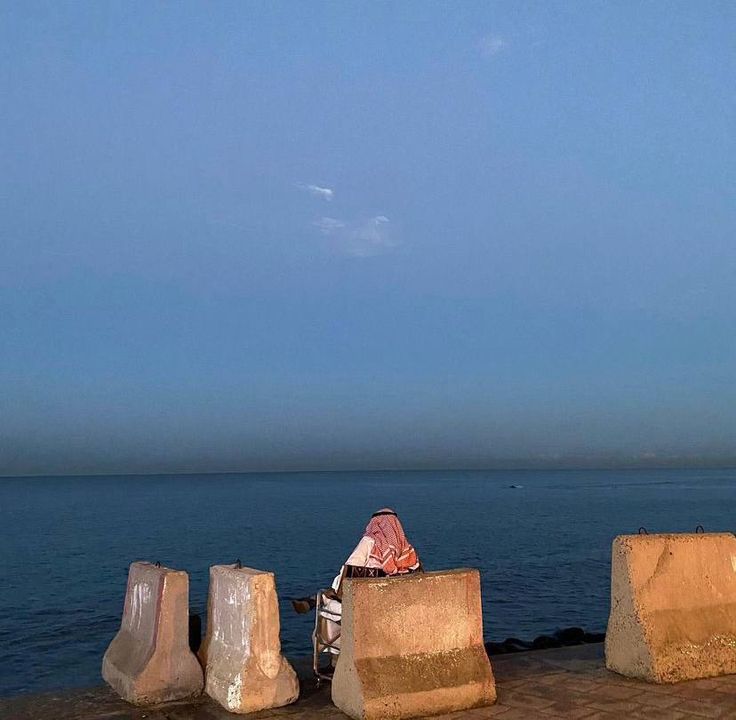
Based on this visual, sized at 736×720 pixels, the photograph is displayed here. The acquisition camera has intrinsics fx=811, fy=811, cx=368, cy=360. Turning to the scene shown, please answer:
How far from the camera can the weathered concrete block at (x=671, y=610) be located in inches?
314

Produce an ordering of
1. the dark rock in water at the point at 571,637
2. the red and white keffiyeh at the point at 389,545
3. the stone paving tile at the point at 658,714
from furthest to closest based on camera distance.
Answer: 1. the dark rock in water at the point at 571,637
2. the red and white keffiyeh at the point at 389,545
3. the stone paving tile at the point at 658,714

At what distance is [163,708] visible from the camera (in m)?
7.32

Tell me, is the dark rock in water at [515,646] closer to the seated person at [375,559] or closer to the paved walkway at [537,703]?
the paved walkway at [537,703]

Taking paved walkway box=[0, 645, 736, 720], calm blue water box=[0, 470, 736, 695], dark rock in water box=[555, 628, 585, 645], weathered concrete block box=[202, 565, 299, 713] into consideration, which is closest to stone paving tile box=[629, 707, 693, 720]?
paved walkway box=[0, 645, 736, 720]

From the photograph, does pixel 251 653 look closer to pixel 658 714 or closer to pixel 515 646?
pixel 658 714

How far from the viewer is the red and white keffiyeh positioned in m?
8.45

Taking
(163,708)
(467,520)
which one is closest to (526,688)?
(163,708)

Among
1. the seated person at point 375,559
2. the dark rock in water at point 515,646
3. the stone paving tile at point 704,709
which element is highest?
the seated person at point 375,559

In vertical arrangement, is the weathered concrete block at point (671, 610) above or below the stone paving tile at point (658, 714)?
above

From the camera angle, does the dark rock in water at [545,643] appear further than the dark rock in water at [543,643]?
Yes

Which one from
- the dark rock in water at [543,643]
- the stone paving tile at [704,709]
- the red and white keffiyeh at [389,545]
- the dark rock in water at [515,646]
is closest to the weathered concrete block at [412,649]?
the red and white keffiyeh at [389,545]

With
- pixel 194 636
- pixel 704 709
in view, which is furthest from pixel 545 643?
pixel 194 636

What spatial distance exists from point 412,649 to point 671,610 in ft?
9.37

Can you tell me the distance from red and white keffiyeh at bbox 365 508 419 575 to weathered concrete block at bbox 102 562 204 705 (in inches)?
77.8
